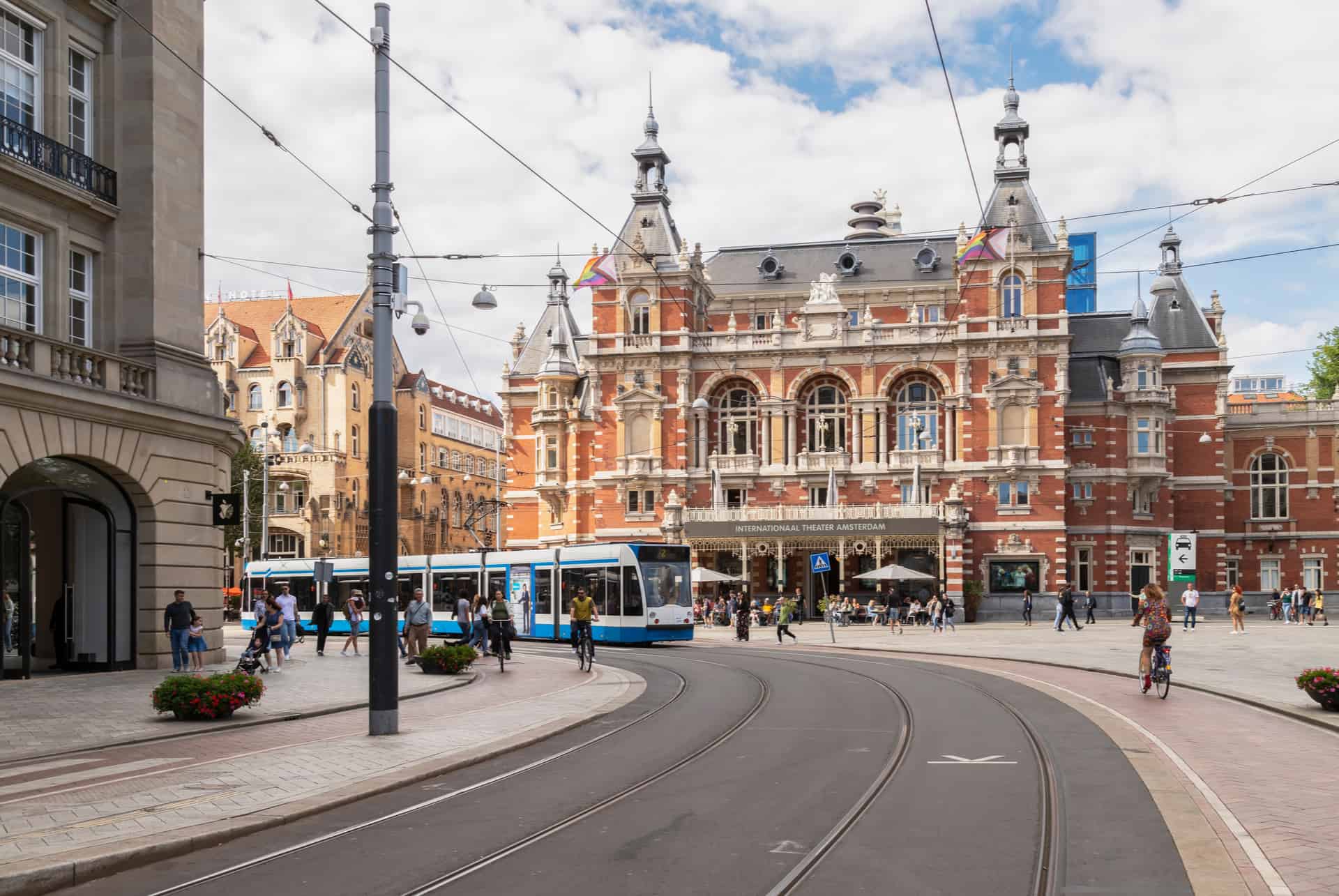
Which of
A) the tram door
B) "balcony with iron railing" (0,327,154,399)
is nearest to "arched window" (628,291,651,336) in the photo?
the tram door

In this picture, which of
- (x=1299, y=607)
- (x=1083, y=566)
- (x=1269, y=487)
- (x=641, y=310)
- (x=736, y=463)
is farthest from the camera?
(x=1269, y=487)

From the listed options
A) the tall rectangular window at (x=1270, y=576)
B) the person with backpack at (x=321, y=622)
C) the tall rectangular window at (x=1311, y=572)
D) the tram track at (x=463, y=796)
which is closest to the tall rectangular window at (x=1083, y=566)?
the tall rectangular window at (x=1270, y=576)

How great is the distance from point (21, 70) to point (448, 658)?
1256 cm

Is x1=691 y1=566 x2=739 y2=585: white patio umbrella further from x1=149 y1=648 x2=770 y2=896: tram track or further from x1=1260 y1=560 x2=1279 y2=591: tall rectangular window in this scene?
x1=149 y1=648 x2=770 y2=896: tram track

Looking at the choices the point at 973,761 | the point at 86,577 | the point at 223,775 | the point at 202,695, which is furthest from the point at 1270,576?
the point at 223,775

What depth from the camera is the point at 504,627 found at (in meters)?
28.0

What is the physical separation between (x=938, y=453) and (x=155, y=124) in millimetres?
44126

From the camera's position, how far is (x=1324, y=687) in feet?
56.9

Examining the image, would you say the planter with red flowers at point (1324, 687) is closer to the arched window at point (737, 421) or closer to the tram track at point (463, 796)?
the tram track at point (463, 796)

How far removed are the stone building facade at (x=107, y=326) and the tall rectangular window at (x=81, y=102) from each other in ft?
0.09

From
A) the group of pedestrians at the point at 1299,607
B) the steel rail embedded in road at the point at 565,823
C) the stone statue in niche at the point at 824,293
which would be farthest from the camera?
the stone statue in niche at the point at 824,293

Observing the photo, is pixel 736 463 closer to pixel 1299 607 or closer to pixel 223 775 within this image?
pixel 1299 607

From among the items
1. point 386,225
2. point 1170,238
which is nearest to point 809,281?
point 1170,238

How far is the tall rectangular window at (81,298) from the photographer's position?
23297 mm
